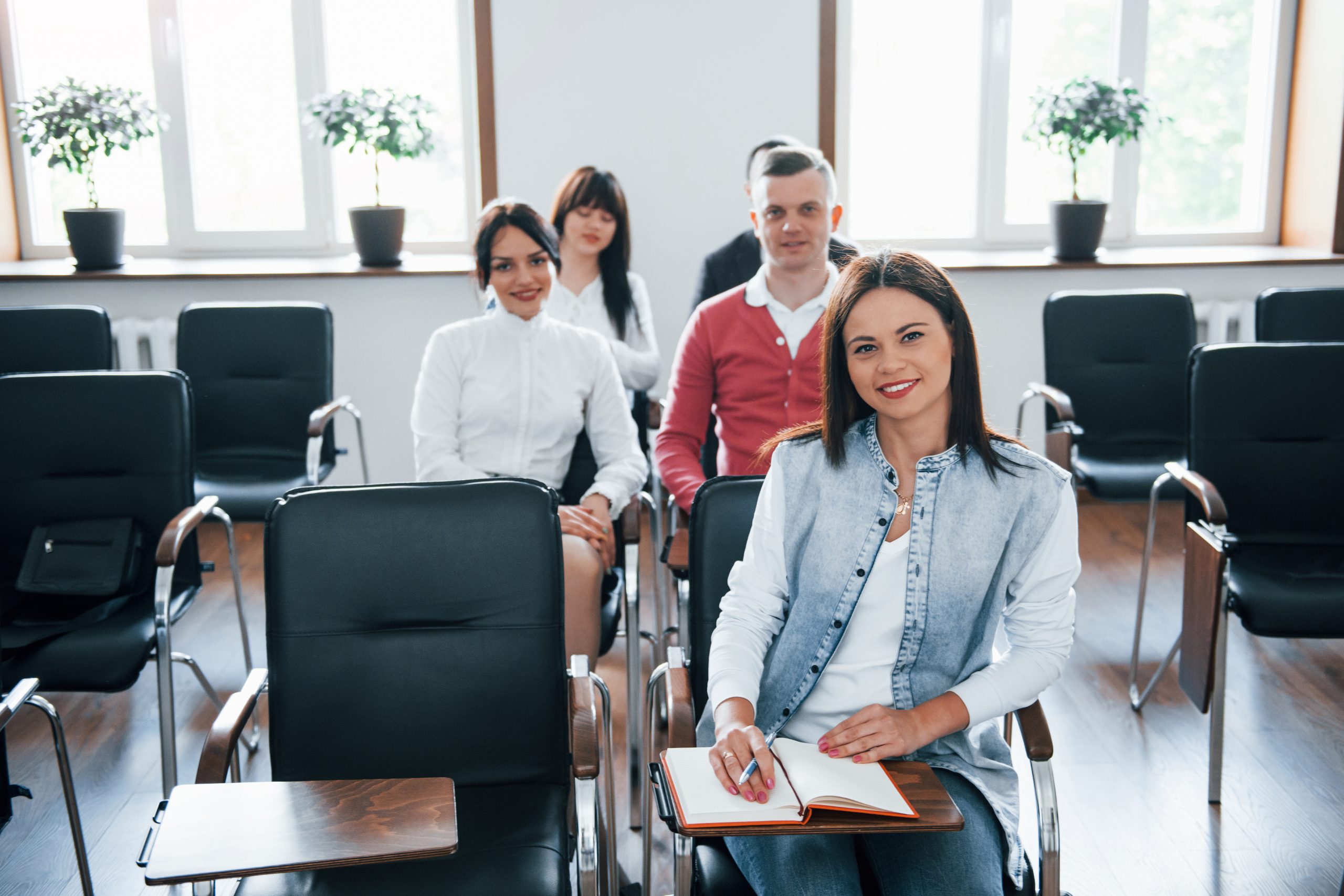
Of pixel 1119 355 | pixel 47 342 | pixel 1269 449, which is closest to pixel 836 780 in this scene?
pixel 1269 449

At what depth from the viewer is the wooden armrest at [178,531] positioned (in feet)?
7.77

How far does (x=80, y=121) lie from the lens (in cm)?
424

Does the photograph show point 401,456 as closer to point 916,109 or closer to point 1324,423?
point 916,109

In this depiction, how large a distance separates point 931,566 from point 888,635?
12 centimetres

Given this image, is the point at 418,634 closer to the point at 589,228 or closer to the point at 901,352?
the point at 901,352

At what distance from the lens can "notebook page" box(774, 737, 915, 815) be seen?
4.21 feet

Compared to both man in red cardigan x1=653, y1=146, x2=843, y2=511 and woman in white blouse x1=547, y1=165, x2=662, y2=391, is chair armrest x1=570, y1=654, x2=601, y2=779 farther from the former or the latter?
woman in white blouse x1=547, y1=165, x2=662, y2=391

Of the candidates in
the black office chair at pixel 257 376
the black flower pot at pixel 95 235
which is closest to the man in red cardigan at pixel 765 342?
the black office chair at pixel 257 376

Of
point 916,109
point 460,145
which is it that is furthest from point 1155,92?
point 460,145

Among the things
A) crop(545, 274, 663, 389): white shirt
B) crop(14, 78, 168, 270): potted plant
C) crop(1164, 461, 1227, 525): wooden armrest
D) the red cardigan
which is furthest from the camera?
crop(14, 78, 168, 270): potted plant

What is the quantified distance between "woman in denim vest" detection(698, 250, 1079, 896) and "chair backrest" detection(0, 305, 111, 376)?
2895mm

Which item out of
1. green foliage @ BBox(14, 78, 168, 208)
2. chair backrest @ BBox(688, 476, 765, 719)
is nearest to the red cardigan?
chair backrest @ BBox(688, 476, 765, 719)

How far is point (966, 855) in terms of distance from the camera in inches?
57.4

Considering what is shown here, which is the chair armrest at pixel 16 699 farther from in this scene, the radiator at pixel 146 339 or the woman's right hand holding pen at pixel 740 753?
the radiator at pixel 146 339
